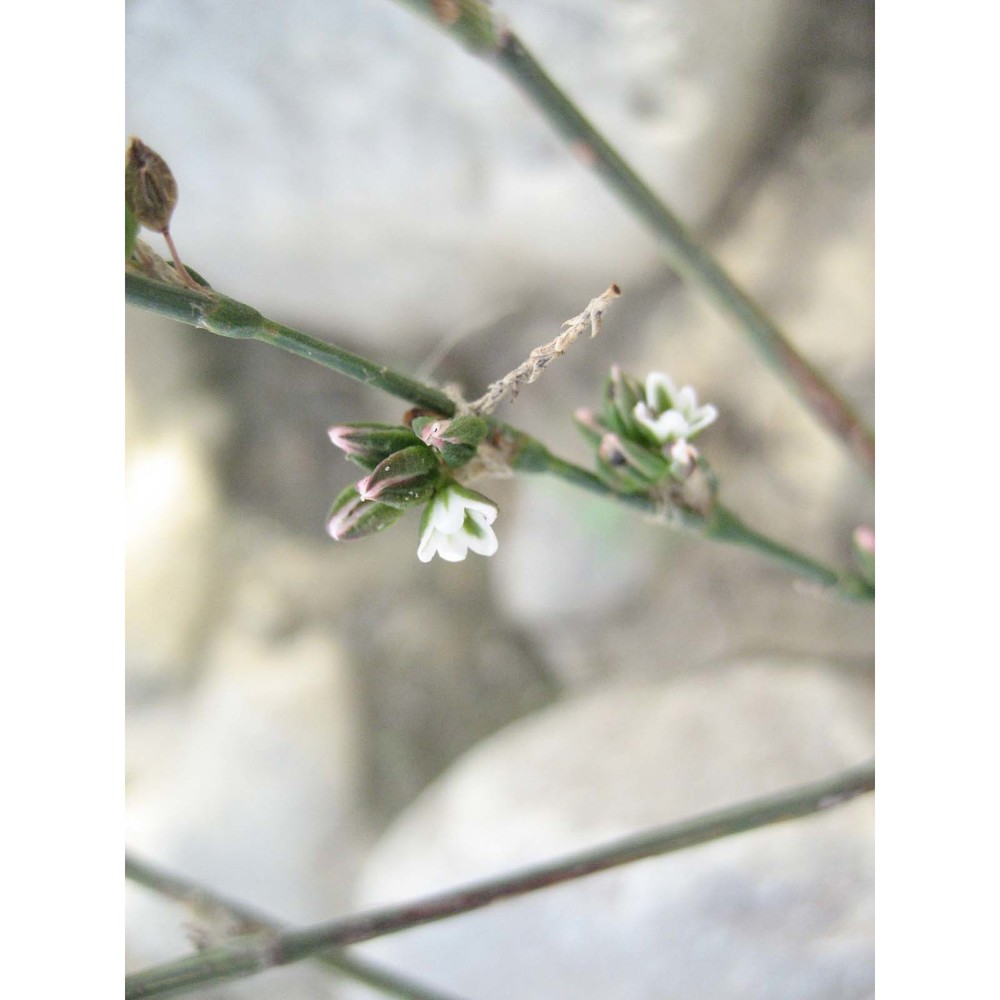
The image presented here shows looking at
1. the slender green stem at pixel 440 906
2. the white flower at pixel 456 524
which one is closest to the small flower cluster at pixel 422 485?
the white flower at pixel 456 524

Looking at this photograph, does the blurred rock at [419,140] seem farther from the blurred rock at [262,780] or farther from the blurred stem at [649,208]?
the blurred rock at [262,780]

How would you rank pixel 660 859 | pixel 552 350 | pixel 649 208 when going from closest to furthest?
pixel 552 350 < pixel 649 208 < pixel 660 859

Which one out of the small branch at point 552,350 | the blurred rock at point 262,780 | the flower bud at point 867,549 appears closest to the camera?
the small branch at point 552,350

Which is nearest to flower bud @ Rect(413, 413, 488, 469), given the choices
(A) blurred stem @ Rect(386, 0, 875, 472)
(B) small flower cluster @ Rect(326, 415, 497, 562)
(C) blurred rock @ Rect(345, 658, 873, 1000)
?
(B) small flower cluster @ Rect(326, 415, 497, 562)

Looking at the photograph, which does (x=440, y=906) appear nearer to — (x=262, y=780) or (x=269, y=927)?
(x=269, y=927)

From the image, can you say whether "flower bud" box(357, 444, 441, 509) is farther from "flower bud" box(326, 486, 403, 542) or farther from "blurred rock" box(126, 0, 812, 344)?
"blurred rock" box(126, 0, 812, 344)

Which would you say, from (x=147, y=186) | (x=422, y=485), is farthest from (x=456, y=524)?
(x=147, y=186)
